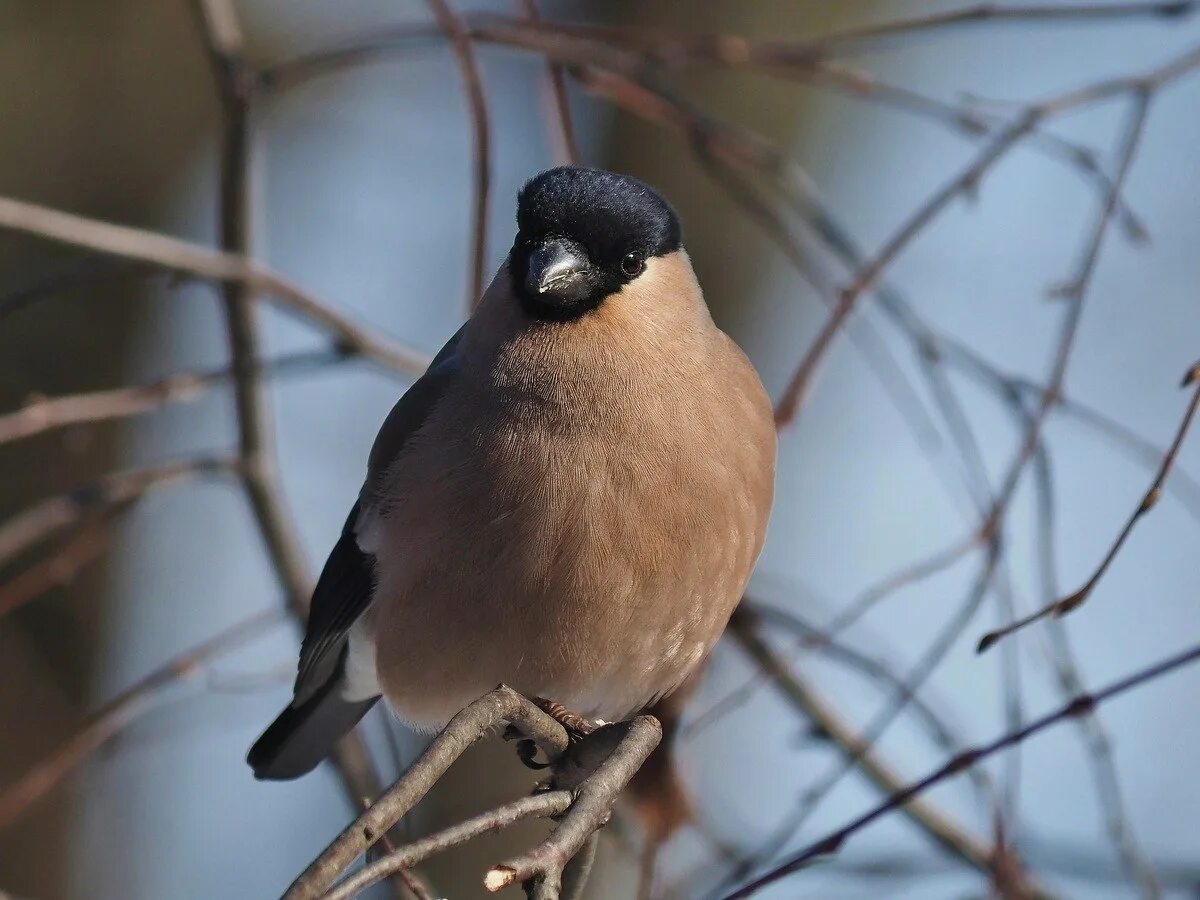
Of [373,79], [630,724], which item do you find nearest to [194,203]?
[373,79]

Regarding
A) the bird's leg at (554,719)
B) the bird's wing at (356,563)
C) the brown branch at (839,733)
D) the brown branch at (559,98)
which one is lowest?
the brown branch at (839,733)

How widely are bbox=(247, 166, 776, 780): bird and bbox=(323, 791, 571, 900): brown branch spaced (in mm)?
1513

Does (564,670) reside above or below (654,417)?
below

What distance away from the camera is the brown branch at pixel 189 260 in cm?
407

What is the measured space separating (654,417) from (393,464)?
849mm

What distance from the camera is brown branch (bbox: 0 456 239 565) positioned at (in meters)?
4.37

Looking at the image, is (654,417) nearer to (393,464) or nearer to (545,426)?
(545,426)

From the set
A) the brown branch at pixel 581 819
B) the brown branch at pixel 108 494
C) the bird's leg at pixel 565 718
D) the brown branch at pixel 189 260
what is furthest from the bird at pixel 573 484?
the brown branch at pixel 581 819

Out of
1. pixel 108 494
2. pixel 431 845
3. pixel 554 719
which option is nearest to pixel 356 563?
pixel 108 494

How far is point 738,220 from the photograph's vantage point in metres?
8.14

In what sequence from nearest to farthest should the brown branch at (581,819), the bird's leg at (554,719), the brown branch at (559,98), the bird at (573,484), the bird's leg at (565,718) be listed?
the brown branch at (581,819)
the bird's leg at (554,719)
the bird's leg at (565,718)
the bird at (573,484)
the brown branch at (559,98)

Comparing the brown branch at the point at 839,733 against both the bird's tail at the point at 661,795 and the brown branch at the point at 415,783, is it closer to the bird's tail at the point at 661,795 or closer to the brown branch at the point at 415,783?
the bird's tail at the point at 661,795

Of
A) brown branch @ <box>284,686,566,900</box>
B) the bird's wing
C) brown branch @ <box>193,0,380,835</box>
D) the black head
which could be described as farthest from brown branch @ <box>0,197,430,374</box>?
brown branch @ <box>284,686,566,900</box>

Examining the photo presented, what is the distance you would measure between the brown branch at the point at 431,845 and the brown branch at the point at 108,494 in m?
2.55
